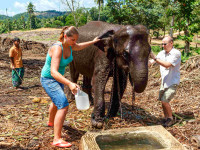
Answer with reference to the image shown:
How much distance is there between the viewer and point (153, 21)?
3488 cm

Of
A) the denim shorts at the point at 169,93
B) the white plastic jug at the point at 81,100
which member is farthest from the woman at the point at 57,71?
the denim shorts at the point at 169,93

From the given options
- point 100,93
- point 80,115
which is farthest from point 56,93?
point 80,115

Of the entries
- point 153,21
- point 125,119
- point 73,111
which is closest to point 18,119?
point 73,111

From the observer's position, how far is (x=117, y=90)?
18.3 ft

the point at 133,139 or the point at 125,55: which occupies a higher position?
the point at 125,55

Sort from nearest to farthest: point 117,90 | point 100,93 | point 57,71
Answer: point 57,71
point 100,93
point 117,90

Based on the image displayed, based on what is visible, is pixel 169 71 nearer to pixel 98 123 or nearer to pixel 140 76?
pixel 140 76

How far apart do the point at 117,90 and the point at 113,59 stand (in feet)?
3.54

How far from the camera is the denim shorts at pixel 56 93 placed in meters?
3.75

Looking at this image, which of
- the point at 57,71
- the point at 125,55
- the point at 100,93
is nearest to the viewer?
the point at 57,71

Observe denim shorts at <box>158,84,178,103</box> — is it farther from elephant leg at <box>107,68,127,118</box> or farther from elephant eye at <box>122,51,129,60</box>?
elephant eye at <box>122,51,129,60</box>

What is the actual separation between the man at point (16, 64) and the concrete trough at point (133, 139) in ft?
17.9

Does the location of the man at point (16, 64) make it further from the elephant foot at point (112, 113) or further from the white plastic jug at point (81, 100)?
the white plastic jug at point (81, 100)

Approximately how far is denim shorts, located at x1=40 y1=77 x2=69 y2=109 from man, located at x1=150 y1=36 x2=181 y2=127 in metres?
2.09
